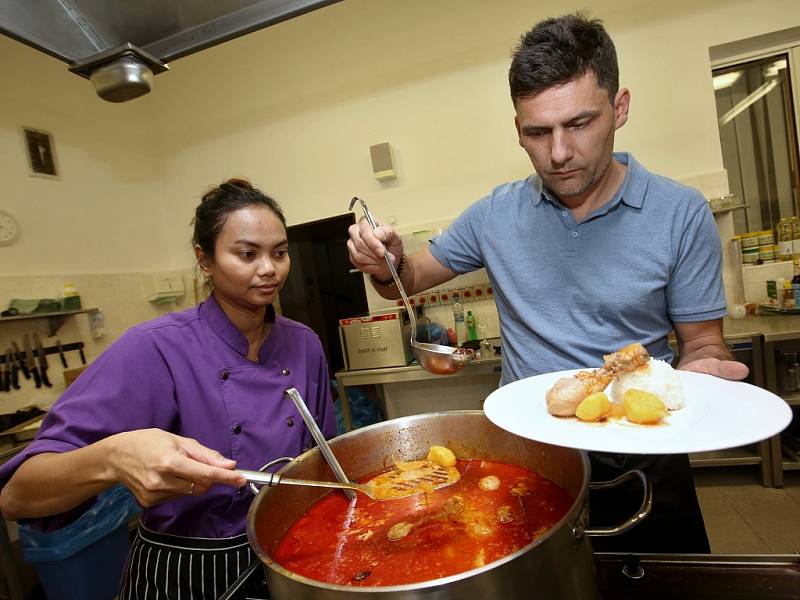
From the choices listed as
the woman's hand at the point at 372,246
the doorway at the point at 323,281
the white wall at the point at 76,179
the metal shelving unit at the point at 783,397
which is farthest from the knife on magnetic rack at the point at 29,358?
the metal shelving unit at the point at 783,397

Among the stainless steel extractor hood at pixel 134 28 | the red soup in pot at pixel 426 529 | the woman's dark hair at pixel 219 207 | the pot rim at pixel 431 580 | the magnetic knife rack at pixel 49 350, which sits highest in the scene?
the stainless steel extractor hood at pixel 134 28

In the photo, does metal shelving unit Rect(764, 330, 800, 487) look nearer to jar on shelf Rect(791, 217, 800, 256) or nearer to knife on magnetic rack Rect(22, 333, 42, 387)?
jar on shelf Rect(791, 217, 800, 256)

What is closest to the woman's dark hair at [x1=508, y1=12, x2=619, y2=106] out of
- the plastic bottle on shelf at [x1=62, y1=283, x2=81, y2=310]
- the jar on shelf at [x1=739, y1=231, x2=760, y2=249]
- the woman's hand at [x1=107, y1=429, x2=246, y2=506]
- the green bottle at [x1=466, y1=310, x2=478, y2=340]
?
the woman's hand at [x1=107, y1=429, x2=246, y2=506]

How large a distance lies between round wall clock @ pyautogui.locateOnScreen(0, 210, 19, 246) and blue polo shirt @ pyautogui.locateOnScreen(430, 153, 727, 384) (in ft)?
11.4

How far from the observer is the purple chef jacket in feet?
3.24

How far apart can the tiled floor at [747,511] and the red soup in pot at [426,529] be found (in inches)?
76.3

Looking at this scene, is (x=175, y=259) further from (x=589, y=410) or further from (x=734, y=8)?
(x=734, y=8)

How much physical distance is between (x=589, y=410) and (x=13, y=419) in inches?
131

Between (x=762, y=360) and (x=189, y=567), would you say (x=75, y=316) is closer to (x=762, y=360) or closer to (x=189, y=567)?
(x=189, y=567)

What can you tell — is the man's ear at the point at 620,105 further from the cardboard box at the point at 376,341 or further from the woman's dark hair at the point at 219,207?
the cardboard box at the point at 376,341

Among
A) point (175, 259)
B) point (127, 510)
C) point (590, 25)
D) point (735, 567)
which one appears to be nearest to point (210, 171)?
point (175, 259)

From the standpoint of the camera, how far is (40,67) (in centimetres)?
352

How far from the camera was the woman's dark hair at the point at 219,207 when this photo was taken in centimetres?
123

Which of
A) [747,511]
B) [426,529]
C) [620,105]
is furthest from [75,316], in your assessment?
[747,511]
